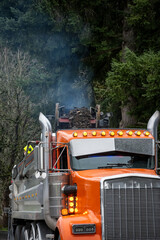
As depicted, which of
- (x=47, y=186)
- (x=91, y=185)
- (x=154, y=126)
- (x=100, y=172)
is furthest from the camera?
(x=154, y=126)

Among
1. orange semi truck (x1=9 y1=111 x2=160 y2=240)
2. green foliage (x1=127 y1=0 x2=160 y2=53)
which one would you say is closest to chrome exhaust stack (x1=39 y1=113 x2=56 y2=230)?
orange semi truck (x1=9 y1=111 x2=160 y2=240)

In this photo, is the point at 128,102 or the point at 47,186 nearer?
the point at 47,186

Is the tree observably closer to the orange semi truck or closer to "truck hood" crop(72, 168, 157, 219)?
the orange semi truck

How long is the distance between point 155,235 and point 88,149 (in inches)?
84.2

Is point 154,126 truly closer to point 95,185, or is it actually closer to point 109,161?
point 109,161

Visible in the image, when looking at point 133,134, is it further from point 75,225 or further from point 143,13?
point 143,13

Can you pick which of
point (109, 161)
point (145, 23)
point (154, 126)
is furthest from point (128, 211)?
point (145, 23)

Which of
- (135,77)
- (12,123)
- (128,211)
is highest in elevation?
(135,77)

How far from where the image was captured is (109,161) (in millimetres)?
10812

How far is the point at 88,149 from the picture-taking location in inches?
429

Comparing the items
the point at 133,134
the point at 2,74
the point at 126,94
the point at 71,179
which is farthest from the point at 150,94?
the point at 2,74

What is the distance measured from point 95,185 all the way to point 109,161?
3.46 feet

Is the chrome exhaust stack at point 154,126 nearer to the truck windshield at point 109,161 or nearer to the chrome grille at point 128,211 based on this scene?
the truck windshield at point 109,161

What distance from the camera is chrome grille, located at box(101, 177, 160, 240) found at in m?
9.61
